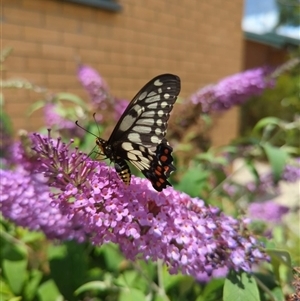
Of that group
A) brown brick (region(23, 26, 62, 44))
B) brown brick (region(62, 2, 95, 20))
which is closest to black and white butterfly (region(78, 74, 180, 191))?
brown brick (region(23, 26, 62, 44))

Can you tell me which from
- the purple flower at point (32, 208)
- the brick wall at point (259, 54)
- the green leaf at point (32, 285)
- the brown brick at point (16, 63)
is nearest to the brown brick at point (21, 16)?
the brown brick at point (16, 63)

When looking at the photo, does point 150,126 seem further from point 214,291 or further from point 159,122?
point 214,291

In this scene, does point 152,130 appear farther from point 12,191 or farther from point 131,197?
point 12,191

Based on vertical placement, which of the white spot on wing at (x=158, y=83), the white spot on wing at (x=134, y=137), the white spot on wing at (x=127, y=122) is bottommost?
the white spot on wing at (x=134, y=137)

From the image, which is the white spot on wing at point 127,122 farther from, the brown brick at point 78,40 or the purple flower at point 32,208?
the brown brick at point 78,40

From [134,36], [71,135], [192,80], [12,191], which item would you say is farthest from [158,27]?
[12,191]

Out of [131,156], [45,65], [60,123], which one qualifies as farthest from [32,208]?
[45,65]
